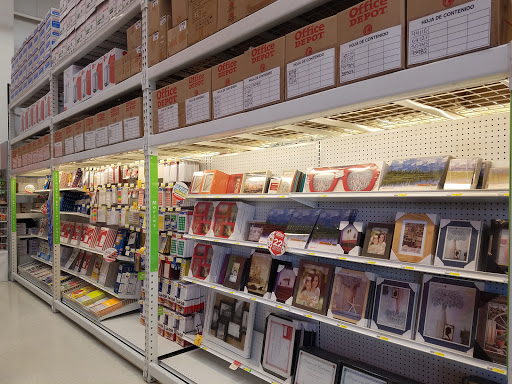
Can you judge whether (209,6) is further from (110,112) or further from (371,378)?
(371,378)

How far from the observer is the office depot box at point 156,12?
8.75 feet

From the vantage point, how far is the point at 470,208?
6.43ft

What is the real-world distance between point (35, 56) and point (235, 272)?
4.82 meters

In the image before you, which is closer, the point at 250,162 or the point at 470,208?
the point at 470,208

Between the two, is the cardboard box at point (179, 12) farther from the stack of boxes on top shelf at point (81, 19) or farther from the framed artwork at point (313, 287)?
the framed artwork at point (313, 287)

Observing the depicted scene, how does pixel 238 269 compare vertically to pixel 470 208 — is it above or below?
below

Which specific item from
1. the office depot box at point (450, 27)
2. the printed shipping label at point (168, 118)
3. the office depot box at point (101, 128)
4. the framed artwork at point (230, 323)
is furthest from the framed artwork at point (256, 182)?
the office depot box at point (101, 128)

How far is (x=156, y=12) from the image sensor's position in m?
2.71

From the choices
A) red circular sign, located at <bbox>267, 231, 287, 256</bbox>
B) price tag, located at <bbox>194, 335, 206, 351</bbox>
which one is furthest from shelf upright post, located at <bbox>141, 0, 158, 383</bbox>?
red circular sign, located at <bbox>267, 231, 287, 256</bbox>

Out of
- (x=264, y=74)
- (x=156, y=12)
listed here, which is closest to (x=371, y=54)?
(x=264, y=74)

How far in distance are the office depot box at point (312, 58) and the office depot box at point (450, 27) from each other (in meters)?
0.36

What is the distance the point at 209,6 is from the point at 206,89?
0.51 metres

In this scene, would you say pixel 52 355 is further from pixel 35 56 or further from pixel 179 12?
pixel 35 56

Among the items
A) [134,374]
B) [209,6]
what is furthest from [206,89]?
[134,374]
